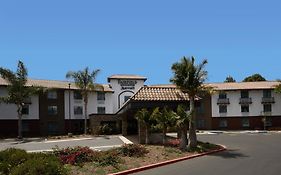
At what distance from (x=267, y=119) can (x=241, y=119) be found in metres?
4.51

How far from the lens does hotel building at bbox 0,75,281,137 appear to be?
202 feet

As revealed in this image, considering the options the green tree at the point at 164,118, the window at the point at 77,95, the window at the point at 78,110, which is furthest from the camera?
the window at the point at 77,95

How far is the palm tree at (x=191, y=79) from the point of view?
2819 cm

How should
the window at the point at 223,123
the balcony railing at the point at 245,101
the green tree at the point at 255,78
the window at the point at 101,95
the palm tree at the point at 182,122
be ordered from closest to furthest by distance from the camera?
the palm tree at the point at 182,122 < the window at the point at 101,95 < the balcony railing at the point at 245,101 < the window at the point at 223,123 < the green tree at the point at 255,78

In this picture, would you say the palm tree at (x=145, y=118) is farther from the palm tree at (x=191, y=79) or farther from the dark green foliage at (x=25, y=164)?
the dark green foliage at (x=25, y=164)

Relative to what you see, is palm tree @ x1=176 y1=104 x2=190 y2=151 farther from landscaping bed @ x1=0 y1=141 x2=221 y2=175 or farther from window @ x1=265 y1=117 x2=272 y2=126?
window @ x1=265 y1=117 x2=272 y2=126

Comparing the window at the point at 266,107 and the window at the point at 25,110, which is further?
the window at the point at 266,107

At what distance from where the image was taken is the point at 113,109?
73500 millimetres

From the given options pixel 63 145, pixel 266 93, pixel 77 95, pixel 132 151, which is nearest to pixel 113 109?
pixel 77 95

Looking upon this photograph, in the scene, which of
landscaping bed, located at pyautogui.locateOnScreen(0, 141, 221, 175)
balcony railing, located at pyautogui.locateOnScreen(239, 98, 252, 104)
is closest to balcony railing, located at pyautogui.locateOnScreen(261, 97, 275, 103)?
balcony railing, located at pyautogui.locateOnScreen(239, 98, 252, 104)

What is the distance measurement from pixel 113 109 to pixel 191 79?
152 ft

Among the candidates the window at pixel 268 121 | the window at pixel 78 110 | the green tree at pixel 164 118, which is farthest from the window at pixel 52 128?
the green tree at pixel 164 118

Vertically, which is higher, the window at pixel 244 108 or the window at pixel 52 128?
the window at pixel 244 108

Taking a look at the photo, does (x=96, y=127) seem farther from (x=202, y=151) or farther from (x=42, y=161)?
(x=42, y=161)
